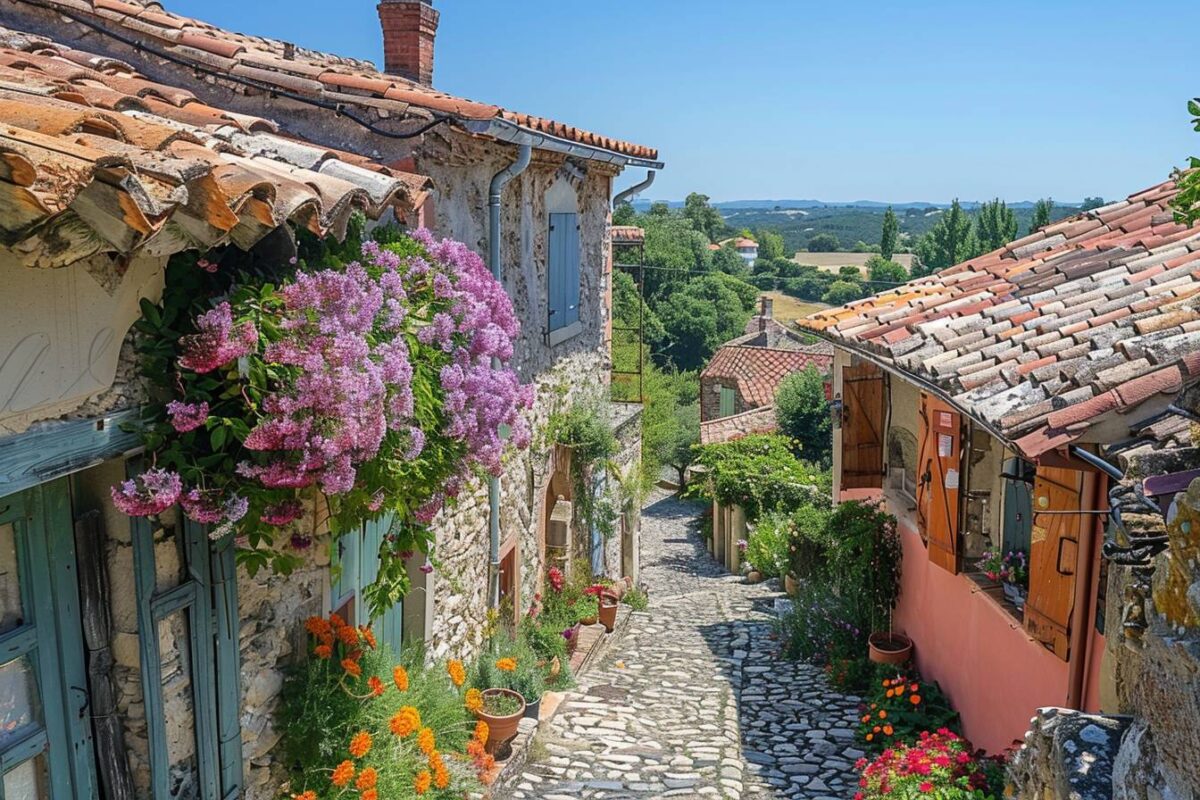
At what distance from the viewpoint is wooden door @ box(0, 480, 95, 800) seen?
2.72m

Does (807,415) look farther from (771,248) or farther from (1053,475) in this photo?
(771,248)

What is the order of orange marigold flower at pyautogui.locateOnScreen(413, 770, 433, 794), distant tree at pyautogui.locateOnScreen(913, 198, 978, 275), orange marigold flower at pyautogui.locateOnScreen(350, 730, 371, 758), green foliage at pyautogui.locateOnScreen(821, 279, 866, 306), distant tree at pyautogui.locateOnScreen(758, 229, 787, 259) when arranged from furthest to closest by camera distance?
1. distant tree at pyautogui.locateOnScreen(758, 229, 787, 259)
2. green foliage at pyautogui.locateOnScreen(821, 279, 866, 306)
3. distant tree at pyautogui.locateOnScreen(913, 198, 978, 275)
4. orange marigold flower at pyautogui.locateOnScreen(413, 770, 433, 794)
5. orange marigold flower at pyautogui.locateOnScreen(350, 730, 371, 758)

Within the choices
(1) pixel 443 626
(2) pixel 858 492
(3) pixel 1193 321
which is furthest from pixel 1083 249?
(1) pixel 443 626

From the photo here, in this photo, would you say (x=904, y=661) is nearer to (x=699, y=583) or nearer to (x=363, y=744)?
(x=363, y=744)

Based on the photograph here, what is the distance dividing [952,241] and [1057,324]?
6055 centimetres

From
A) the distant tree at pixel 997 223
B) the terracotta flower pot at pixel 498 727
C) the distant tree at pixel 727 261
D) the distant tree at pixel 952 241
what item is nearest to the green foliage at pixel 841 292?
the distant tree at pixel 952 241

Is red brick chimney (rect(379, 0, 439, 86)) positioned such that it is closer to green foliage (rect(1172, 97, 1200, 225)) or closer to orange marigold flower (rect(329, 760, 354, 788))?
orange marigold flower (rect(329, 760, 354, 788))

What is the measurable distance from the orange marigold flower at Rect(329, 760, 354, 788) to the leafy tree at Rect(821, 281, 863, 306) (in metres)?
73.7

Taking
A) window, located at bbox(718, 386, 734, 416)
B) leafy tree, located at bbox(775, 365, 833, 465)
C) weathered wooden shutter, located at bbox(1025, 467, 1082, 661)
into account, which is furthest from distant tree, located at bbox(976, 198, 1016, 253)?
weathered wooden shutter, located at bbox(1025, 467, 1082, 661)

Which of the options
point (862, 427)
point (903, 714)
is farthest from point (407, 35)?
point (903, 714)

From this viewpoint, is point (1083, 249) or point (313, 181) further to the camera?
point (1083, 249)

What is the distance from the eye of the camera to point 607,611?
37.5 feet

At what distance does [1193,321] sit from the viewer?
5.13 m

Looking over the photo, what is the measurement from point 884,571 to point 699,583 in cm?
1003
